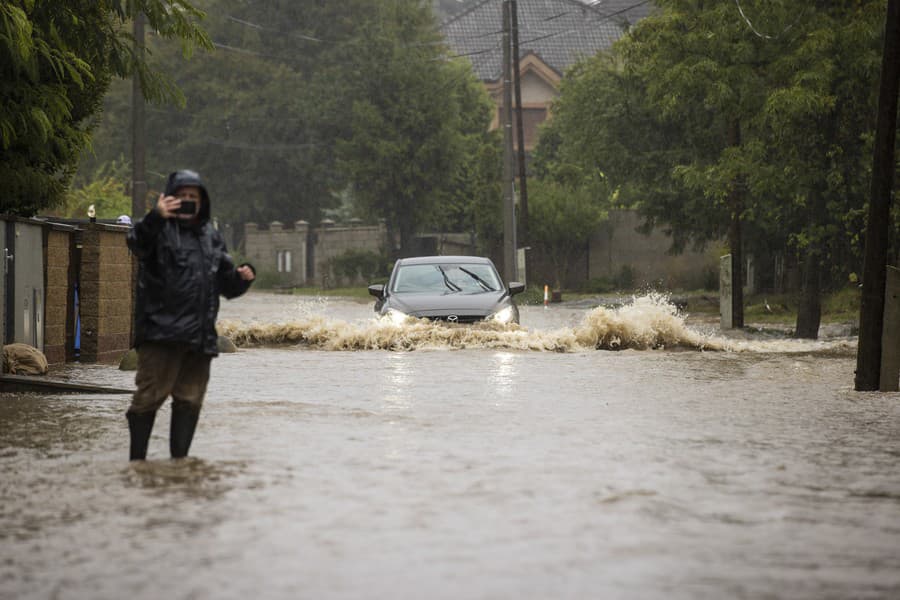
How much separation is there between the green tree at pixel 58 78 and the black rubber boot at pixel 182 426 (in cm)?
444

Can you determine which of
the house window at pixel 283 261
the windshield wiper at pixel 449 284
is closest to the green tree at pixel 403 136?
the house window at pixel 283 261

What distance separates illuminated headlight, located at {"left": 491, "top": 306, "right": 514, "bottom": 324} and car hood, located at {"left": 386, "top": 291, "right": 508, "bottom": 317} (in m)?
0.08

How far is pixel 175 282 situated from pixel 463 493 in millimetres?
2287

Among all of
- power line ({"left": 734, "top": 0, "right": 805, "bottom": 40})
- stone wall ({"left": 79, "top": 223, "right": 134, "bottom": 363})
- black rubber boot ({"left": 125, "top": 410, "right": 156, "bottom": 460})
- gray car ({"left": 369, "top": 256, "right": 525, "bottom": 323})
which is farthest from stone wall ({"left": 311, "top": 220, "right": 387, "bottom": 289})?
black rubber boot ({"left": 125, "top": 410, "right": 156, "bottom": 460})

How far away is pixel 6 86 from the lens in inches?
571

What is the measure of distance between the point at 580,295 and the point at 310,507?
4263 cm

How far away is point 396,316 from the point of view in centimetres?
2225

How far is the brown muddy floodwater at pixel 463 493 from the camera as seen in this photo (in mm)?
6602

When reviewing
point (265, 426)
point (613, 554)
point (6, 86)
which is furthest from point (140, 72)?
point (613, 554)

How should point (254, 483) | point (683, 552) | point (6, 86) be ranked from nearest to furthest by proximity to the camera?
point (683, 552), point (254, 483), point (6, 86)

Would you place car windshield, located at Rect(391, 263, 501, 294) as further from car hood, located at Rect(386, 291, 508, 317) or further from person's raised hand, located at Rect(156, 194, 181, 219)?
person's raised hand, located at Rect(156, 194, 181, 219)

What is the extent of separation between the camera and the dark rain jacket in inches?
380

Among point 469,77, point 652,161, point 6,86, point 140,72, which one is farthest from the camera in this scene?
point 469,77

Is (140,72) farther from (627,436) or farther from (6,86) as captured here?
(627,436)
